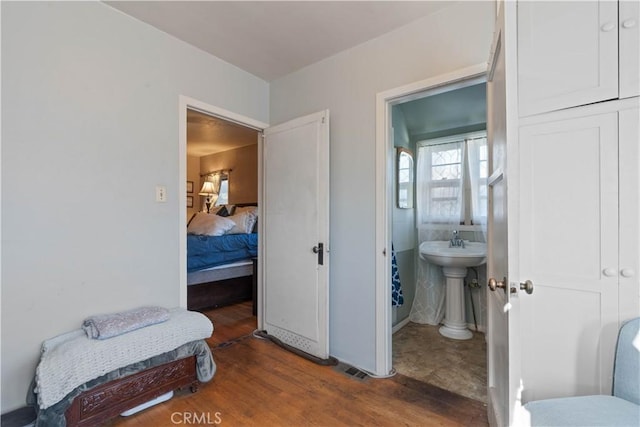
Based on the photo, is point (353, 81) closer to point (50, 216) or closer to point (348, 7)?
point (348, 7)

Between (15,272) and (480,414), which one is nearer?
(15,272)

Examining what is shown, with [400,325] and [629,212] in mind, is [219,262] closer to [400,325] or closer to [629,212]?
[400,325]

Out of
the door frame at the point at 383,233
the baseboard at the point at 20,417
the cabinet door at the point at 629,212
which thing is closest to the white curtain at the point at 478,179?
the door frame at the point at 383,233

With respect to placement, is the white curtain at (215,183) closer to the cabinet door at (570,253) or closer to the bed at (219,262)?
the bed at (219,262)

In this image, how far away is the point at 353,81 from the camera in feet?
7.54

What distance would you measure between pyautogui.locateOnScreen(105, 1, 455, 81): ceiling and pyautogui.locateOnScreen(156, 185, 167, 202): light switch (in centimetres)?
115

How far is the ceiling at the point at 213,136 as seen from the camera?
13.4 ft

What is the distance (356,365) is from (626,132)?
207cm

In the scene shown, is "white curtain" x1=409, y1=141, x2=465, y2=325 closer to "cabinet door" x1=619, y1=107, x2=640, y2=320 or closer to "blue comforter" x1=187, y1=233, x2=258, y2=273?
"cabinet door" x1=619, y1=107, x2=640, y2=320

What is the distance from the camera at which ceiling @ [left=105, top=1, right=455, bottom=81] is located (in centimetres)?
183

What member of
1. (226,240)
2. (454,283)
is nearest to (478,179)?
(454,283)

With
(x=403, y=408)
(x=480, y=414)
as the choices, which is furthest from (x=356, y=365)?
(x=480, y=414)

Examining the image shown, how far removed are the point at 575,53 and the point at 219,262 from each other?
3.62 meters

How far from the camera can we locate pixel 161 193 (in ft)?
6.95
